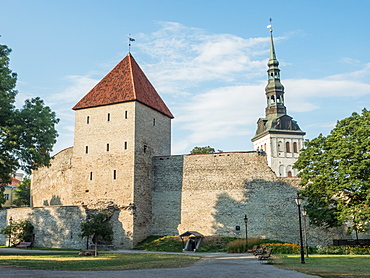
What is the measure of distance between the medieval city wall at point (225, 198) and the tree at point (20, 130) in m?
11.0

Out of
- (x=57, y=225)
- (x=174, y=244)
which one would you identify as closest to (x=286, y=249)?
(x=174, y=244)

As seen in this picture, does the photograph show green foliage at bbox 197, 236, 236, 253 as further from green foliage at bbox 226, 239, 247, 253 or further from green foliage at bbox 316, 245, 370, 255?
green foliage at bbox 316, 245, 370, 255

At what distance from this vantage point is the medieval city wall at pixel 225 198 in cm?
2883

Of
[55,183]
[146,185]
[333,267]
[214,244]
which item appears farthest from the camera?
[55,183]

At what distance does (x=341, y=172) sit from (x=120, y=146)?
16621 mm

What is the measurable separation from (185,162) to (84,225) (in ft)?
34.0

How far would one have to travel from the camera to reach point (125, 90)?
3244cm

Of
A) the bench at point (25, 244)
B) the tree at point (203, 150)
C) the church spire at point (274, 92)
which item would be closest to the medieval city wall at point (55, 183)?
the bench at point (25, 244)

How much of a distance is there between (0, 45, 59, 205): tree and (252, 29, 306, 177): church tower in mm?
50707

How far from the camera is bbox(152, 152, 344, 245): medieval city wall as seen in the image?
28.8 meters

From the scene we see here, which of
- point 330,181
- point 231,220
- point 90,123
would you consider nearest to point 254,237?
point 231,220

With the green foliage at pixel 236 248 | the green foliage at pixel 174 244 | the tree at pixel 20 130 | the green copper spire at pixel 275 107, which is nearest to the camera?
the tree at pixel 20 130

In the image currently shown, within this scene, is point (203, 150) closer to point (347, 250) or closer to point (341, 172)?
point (341, 172)

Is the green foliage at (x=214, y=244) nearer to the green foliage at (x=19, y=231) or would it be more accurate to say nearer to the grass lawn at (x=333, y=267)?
the grass lawn at (x=333, y=267)
